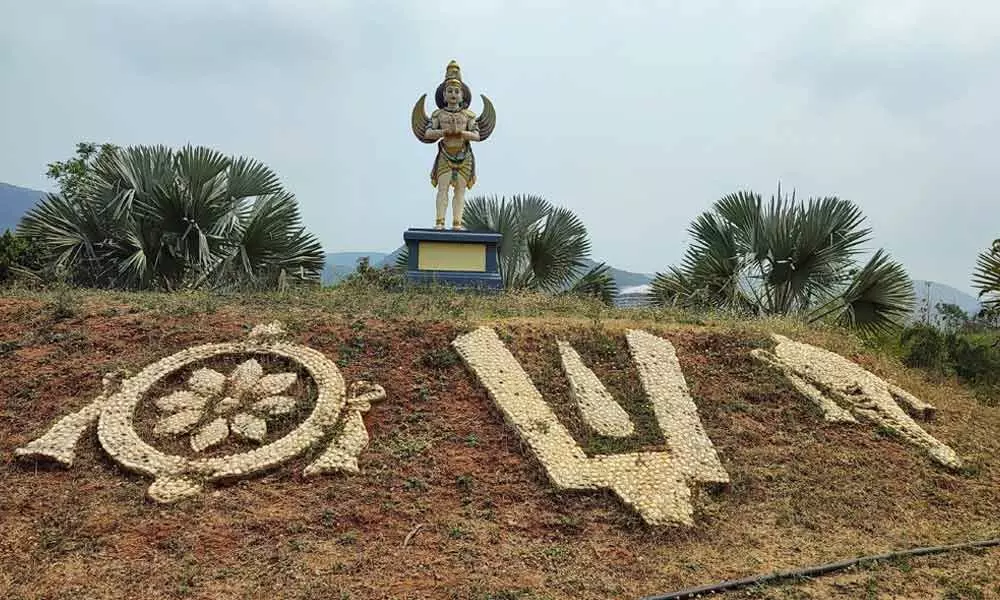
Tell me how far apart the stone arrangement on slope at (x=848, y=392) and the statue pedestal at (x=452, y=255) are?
523 centimetres

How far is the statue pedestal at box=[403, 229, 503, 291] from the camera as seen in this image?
1247 cm

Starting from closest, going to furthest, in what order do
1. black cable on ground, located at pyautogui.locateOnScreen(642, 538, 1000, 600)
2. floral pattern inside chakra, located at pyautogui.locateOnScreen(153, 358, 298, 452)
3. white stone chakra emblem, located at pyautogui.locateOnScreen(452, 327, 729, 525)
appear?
1. black cable on ground, located at pyautogui.locateOnScreen(642, 538, 1000, 600)
2. white stone chakra emblem, located at pyautogui.locateOnScreen(452, 327, 729, 525)
3. floral pattern inside chakra, located at pyautogui.locateOnScreen(153, 358, 298, 452)

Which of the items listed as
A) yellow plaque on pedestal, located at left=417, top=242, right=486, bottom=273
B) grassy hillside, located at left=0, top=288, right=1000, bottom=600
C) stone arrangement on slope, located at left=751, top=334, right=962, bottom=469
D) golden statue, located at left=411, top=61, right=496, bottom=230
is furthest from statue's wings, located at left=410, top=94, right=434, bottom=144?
stone arrangement on slope, located at left=751, top=334, right=962, bottom=469

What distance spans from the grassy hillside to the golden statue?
4.66 m

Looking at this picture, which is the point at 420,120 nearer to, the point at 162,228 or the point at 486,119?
the point at 486,119

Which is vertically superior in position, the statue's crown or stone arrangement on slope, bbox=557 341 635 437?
the statue's crown

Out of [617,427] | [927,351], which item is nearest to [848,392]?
[617,427]

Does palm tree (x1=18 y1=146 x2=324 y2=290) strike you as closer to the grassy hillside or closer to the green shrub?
the grassy hillside

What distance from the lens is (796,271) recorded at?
11250 millimetres

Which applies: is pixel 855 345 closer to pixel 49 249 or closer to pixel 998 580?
pixel 998 580

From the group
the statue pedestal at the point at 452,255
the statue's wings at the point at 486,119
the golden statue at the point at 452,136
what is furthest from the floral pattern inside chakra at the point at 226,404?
the statue's wings at the point at 486,119

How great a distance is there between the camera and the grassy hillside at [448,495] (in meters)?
4.76

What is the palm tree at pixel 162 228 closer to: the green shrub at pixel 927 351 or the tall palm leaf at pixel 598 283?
the tall palm leaf at pixel 598 283

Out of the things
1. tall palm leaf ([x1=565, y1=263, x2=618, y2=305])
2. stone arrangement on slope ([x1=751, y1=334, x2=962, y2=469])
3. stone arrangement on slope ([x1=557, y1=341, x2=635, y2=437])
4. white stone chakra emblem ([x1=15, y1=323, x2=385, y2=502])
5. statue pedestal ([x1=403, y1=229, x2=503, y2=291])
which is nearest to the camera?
white stone chakra emblem ([x1=15, y1=323, x2=385, y2=502])
